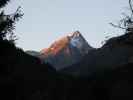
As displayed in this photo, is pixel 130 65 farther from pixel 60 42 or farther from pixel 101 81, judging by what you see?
pixel 60 42

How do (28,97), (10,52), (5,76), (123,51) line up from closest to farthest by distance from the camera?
(28,97) → (5,76) → (10,52) → (123,51)

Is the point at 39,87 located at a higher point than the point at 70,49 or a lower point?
lower

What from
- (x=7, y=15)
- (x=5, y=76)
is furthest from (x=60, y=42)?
(x=5, y=76)

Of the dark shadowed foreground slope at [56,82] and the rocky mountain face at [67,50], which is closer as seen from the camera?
the dark shadowed foreground slope at [56,82]

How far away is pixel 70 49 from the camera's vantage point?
2827 inches

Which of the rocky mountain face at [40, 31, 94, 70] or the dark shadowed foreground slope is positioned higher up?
the rocky mountain face at [40, 31, 94, 70]

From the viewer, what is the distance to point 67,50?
236 feet

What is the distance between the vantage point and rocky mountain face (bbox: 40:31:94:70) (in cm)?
6975

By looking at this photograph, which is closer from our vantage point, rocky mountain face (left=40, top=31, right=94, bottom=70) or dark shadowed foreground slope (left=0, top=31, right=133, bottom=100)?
dark shadowed foreground slope (left=0, top=31, right=133, bottom=100)

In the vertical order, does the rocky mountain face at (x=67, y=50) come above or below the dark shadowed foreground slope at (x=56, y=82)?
above

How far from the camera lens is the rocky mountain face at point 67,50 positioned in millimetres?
69750

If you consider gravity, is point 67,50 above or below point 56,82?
above

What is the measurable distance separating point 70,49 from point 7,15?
47105 mm

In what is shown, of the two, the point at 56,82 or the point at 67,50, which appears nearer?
the point at 56,82
